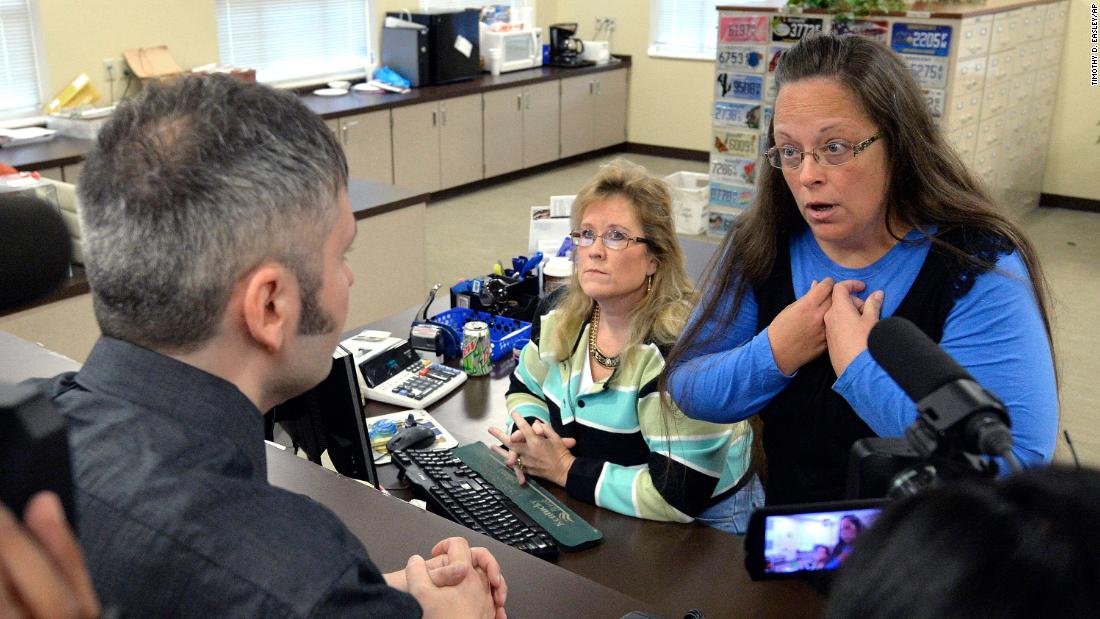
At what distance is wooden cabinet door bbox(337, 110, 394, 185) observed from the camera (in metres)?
6.10

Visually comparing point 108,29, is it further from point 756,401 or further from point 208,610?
point 208,610

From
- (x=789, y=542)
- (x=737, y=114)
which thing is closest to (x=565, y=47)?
(x=737, y=114)

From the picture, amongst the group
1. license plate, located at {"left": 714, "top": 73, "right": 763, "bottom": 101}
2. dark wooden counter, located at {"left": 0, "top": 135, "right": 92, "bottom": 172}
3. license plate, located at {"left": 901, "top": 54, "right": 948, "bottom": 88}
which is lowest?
dark wooden counter, located at {"left": 0, "top": 135, "right": 92, "bottom": 172}

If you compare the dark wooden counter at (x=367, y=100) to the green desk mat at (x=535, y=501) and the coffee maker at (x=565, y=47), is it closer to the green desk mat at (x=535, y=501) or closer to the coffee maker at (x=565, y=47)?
the coffee maker at (x=565, y=47)

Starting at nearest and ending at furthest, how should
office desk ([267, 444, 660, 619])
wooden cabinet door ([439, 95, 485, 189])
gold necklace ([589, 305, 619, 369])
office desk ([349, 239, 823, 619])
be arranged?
office desk ([267, 444, 660, 619]), office desk ([349, 239, 823, 619]), gold necklace ([589, 305, 619, 369]), wooden cabinet door ([439, 95, 485, 189])

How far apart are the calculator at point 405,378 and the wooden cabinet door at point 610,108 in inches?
233

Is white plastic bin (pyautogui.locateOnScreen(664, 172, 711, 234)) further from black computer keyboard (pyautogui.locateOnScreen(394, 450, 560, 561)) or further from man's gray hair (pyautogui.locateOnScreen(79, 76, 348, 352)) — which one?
man's gray hair (pyautogui.locateOnScreen(79, 76, 348, 352))

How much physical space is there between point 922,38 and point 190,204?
4915 mm

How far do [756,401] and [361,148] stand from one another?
16.2 ft

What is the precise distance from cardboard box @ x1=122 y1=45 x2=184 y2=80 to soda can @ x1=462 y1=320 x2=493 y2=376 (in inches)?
144

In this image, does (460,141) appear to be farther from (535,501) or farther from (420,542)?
(420,542)

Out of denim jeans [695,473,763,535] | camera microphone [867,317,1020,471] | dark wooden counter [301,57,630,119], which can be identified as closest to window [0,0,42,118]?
dark wooden counter [301,57,630,119]

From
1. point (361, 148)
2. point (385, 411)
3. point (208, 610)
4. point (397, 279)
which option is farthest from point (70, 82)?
point (208, 610)

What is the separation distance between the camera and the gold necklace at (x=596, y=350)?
2084mm
